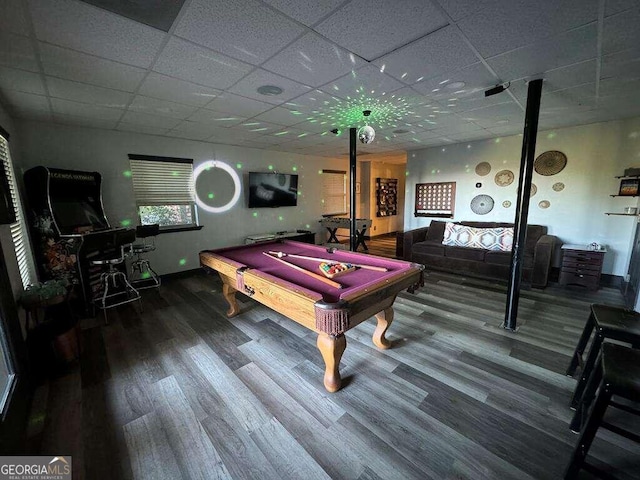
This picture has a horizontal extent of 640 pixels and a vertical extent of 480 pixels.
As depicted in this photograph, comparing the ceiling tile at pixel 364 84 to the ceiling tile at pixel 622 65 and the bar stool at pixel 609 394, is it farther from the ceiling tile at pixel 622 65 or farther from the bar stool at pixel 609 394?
the bar stool at pixel 609 394

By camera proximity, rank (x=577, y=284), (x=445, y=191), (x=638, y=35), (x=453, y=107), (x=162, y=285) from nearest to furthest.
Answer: (x=638, y=35) < (x=453, y=107) < (x=577, y=284) < (x=162, y=285) < (x=445, y=191)

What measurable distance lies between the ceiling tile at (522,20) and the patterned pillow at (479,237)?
10.4 ft

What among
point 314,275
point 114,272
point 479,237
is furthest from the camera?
point 479,237

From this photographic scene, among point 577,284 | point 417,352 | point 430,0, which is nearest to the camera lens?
point 430,0

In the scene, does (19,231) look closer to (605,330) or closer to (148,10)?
(148,10)

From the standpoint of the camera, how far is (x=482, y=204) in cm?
517

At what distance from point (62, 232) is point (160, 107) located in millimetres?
1854

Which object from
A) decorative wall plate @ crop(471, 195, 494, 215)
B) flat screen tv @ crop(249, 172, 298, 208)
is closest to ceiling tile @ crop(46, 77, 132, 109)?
flat screen tv @ crop(249, 172, 298, 208)

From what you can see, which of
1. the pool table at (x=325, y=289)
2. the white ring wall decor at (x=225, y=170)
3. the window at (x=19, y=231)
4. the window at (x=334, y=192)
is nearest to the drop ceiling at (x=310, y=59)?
the window at (x=19, y=231)

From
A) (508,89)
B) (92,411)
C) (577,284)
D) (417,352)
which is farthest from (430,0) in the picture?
(577,284)

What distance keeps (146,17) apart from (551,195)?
5.82 m

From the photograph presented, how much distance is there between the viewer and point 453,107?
308 centimetres

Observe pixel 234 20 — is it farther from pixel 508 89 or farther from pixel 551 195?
pixel 551 195

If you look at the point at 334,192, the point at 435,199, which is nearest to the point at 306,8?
the point at 435,199
